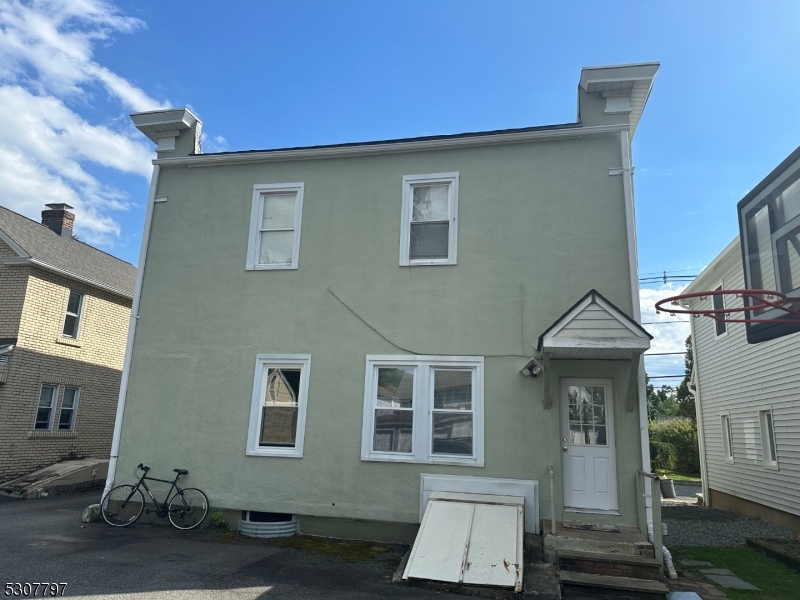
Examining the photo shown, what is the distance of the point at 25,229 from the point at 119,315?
3462mm

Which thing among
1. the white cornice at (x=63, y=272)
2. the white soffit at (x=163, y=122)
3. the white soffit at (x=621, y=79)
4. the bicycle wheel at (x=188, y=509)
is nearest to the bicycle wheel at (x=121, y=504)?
the bicycle wheel at (x=188, y=509)

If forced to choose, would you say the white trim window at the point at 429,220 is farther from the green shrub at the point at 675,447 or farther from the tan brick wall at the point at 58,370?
the green shrub at the point at 675,447

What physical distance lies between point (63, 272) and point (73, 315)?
54.2 inches

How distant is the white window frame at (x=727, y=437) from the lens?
49.4ft

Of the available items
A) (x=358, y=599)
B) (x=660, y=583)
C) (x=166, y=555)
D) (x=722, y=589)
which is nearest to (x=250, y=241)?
(x=166, y=555)

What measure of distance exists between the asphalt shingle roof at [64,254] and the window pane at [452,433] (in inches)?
452

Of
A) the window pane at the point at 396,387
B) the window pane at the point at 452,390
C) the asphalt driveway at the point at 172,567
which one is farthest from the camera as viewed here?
the window pane at the point at 396,387

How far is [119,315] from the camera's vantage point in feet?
56.9

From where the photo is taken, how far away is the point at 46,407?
14.7 meters

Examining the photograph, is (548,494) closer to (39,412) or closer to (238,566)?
(238,566)

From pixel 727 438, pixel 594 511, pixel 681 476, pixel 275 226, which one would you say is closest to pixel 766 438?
pixel 727 438

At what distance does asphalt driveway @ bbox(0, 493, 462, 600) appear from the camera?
625 cm

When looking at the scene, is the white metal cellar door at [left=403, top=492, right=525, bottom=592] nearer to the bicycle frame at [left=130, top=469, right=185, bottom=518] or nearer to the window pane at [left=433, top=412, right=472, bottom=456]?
the window pane at [left=433, top=412, right=472, bottom=456]

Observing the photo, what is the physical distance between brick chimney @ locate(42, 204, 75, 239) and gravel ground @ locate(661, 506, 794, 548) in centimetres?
1879
